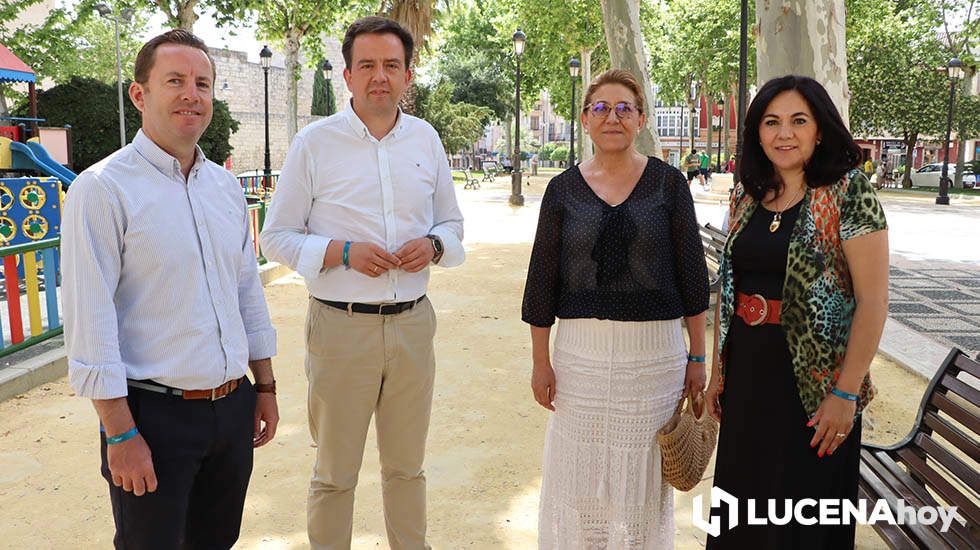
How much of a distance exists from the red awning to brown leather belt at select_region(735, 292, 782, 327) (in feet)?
51.4

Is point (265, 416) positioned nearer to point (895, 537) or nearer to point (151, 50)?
point (151, 50)

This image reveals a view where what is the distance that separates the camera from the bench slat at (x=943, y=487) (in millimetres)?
2650

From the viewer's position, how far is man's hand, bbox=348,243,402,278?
283 cm

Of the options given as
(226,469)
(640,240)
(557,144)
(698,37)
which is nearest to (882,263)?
(640,240)

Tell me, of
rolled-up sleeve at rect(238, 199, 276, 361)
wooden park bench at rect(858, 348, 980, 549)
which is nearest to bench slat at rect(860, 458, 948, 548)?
wooden park bench at rect(858, 348, 980, 549)

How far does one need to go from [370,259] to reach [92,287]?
1.04 meters

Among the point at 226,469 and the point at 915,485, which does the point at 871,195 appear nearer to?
the point at 915,485

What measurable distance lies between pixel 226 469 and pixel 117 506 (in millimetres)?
317

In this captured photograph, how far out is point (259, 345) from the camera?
2607 millimetres

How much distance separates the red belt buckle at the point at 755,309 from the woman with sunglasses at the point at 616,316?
0.22 metres

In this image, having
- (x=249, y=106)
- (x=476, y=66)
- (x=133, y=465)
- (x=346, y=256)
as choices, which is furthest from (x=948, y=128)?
(x=476, y=66)

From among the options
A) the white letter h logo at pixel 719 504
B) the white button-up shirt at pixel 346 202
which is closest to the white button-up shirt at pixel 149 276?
the white button-up shirt at pixel 346 202

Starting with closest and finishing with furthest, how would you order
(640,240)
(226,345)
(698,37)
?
(226,345), (640,240), (698,37)

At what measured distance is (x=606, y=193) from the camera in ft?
9.21
